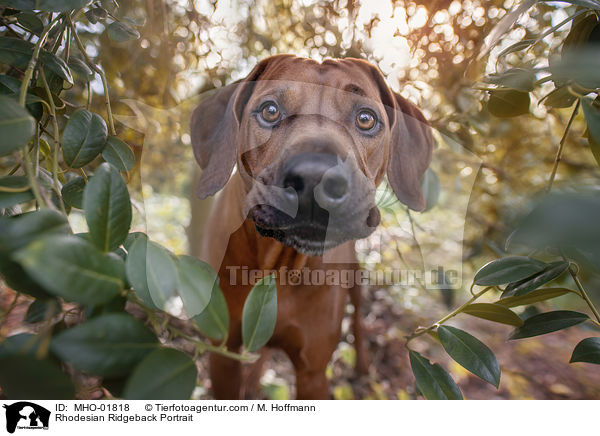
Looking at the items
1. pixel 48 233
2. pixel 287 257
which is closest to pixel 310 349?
pixel 287 257

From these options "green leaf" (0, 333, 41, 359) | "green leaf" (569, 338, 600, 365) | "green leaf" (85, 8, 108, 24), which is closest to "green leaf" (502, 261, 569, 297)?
"green leaf" (569, 338, 600, 365)

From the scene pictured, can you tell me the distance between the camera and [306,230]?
60cm

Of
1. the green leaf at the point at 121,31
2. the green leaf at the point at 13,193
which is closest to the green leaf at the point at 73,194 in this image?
the green leaf at the point at 13,193

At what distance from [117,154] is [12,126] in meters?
0.23

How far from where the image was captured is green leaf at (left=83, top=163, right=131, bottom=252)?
13.2 inches

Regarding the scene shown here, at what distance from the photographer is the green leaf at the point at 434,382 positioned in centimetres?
50

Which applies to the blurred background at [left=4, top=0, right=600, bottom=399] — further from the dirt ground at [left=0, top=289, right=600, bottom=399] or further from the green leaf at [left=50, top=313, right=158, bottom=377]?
the green leaf at [left=50, top=313, right=158, bottom=377]

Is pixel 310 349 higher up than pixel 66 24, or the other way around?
pixel 66 24

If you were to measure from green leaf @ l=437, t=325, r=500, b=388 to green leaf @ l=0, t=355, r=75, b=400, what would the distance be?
50cm

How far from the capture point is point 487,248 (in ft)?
2.81

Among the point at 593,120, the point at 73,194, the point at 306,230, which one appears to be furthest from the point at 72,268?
the point at 593,120

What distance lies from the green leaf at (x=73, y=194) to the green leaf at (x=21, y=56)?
0.16m
